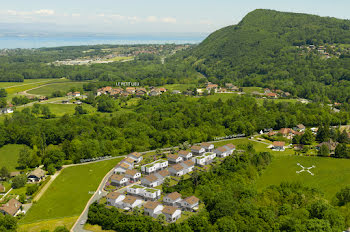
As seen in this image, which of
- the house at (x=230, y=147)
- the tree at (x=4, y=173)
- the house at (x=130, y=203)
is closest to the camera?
the house at (x=130, y=203)

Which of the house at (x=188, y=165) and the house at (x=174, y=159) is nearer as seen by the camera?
the house at (x=188, y=165)

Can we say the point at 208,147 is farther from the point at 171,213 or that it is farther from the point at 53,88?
the point at 53,88

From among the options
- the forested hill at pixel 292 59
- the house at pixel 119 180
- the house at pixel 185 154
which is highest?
the forested hill at pixel 292 59

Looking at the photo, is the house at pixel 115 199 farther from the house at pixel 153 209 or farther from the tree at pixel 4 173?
the tree at pixel 4 173

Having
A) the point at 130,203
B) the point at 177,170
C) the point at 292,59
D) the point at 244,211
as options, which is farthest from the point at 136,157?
the point at 292,59

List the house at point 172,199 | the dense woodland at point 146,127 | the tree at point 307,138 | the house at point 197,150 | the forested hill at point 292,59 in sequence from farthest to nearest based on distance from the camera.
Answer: the forested hill at point 292,59
the tree at point 307,138
the dense woodland at point 146,127
the house at point 197,150
the house at point 172,199

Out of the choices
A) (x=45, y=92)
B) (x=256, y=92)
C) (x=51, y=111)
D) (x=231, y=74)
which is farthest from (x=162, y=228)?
(x=231, y=74)

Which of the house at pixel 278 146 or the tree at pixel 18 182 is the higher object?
the house at pixel 278 146

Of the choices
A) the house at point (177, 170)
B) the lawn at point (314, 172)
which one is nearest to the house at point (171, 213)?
the house at point (177, 170)

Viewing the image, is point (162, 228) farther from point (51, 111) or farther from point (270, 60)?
point (270, 60)
